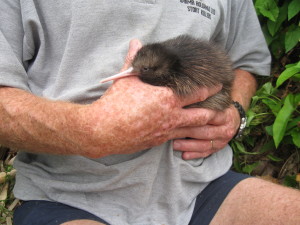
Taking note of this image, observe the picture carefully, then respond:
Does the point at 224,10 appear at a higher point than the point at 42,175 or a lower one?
higher

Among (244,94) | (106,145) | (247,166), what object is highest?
(106,145)

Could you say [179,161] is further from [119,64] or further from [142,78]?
[119,64]

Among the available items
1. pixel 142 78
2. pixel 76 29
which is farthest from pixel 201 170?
pixel 76 29

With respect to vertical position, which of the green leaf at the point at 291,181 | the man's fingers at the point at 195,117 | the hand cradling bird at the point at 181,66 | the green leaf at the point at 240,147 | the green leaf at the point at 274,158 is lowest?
the green leaf at the point at 291,181

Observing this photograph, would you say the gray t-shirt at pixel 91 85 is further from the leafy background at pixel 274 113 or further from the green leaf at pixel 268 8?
the green leaf at pixel 268 8

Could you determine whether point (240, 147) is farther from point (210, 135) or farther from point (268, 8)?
point (268, 8)

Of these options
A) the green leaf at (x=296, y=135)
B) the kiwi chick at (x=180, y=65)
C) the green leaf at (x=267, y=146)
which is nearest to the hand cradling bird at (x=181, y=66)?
the kiwi chick at (x=180, y=65)

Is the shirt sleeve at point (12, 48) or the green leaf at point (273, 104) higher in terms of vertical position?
the shirt sleeve at point (12, 48)
